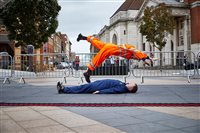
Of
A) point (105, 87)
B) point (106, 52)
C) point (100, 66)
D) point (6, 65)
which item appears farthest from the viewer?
point (6, 65)

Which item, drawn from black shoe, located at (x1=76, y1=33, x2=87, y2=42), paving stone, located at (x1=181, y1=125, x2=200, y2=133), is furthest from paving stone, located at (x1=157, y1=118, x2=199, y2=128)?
black shoe, located at (x1=76, y1=33, x2=87, y2=42)

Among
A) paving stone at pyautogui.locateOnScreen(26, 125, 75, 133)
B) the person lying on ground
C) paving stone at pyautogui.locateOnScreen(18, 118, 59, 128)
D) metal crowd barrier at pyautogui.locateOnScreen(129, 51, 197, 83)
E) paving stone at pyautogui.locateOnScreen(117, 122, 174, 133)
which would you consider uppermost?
metal crowd barrier at pyautogui.locateOnScreen(129, 51, 197, 83)

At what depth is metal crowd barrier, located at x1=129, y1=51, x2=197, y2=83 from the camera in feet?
43.5

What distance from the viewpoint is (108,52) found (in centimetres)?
1006

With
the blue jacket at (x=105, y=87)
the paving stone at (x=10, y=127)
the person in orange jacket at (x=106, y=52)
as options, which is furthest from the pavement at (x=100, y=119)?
the person in orange jacket at (x=106, y=52)

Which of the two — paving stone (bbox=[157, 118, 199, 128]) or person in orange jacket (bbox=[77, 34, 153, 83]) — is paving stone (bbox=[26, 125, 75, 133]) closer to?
paving stone (bbox=[157, 118, 199, 128])

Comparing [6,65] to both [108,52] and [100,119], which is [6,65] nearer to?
[108,52]

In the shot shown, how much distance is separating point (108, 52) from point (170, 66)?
17.0ft

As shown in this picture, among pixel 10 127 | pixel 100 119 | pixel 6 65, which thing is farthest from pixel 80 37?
pixel 10 127

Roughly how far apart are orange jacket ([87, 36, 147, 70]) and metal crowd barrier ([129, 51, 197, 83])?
282 cm

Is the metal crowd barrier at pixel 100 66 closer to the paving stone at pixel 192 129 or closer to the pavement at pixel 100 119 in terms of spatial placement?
the pavement at pixel 100 119

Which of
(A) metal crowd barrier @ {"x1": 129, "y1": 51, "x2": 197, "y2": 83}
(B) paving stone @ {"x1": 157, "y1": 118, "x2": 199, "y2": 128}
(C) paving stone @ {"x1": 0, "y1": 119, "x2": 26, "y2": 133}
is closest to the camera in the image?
(C) paving stone @ {"x1": 0, "y1": 119, "x2": 26, "y2": 133}

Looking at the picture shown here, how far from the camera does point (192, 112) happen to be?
5156 mm

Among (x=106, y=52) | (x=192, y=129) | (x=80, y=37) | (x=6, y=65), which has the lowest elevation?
(x=192, y=129)
